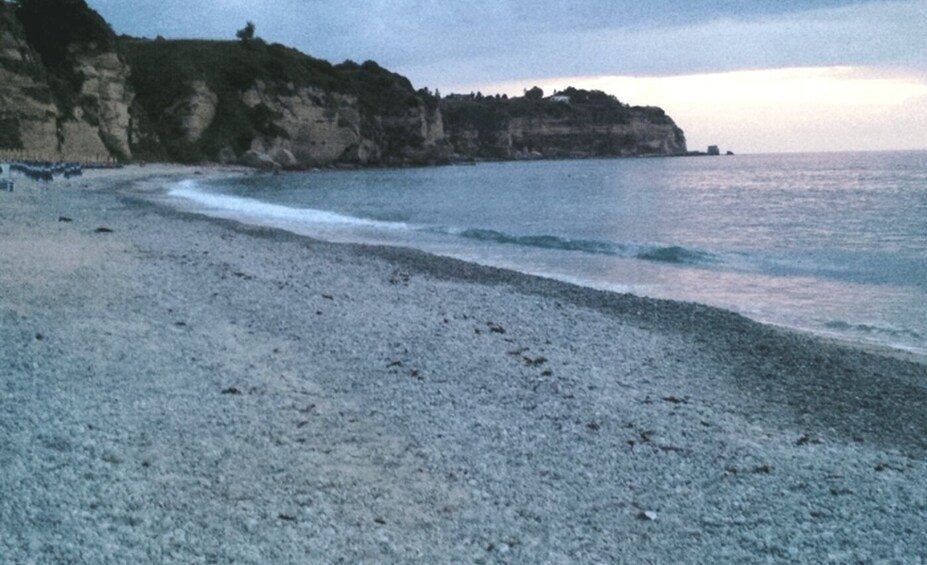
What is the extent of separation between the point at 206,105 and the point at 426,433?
8296cm

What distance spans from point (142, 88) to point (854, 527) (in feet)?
283

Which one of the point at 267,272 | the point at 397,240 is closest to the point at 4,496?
the point at 267,272

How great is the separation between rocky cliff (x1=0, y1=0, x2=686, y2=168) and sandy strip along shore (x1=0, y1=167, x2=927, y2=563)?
151 feet

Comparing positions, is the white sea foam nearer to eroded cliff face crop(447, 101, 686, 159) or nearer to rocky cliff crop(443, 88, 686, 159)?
eroded cliff face crop(447, 101, 686, 159)

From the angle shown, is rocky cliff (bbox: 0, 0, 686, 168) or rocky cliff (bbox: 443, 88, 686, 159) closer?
rocky cliff (bbox: 0, 0, 686, 168)

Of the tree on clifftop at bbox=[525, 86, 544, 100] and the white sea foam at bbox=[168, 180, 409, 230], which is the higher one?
the tree on clifftop at bbox=[525, 86, 544, 100]

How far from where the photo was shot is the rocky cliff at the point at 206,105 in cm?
5138

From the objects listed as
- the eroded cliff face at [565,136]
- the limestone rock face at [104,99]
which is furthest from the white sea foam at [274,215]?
the eroded cliff face at [565,136]

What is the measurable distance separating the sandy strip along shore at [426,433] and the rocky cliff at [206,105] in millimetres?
45958

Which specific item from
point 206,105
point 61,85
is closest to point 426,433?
point 61,85

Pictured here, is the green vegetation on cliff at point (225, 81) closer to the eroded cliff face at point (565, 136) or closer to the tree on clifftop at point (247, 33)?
the tree on clifftop at point (247, 33)

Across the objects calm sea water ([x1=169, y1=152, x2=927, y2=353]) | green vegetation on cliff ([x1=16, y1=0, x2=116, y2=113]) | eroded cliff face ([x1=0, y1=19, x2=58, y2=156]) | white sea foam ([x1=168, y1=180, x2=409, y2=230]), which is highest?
green vegetation on cliff ([x1=16, y1=0, x2=116, y2=113])

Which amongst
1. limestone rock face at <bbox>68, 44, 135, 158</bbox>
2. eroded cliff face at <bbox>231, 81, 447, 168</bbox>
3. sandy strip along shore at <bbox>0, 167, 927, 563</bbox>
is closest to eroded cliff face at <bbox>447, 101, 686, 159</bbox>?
eroded cliff face at <bbox>231, 81, 447, 168</bbox>

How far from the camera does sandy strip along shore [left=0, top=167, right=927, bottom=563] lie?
14.4 ft
